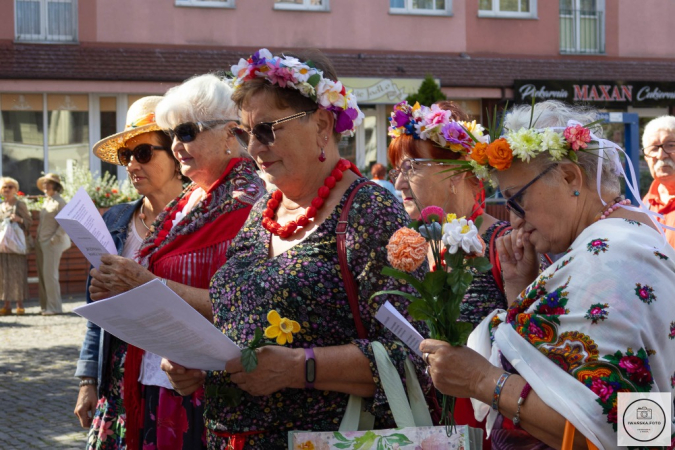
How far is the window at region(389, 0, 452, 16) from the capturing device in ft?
73.7

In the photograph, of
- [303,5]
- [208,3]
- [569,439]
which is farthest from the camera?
[303,5]

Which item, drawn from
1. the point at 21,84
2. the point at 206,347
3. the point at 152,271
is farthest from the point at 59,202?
the point at 206,347

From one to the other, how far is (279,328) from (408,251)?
20.7 inches

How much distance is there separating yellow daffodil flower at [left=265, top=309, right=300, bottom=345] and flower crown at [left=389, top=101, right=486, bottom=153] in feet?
5.02

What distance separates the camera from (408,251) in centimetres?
239

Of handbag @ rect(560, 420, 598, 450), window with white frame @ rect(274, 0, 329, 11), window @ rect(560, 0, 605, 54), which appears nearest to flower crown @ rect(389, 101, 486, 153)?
handbag @ rect(560, 420, 598, 450)

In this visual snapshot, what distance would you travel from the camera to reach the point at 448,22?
75.3 feet

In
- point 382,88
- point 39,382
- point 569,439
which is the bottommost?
point 39,382

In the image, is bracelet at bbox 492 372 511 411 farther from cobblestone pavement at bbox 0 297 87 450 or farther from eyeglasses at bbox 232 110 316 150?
cobblestone pavement at bbox 0 297 87 450

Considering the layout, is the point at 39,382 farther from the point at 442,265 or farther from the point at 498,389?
the point at 498,389

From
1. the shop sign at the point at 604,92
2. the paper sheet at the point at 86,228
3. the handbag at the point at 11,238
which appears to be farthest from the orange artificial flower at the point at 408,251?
the shop sign at the point at 604,92

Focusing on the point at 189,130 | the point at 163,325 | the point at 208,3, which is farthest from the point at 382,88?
the point at 163,325

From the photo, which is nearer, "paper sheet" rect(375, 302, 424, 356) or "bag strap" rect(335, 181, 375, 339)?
Result: "paper sheet" rect(375, 302, 424, 356)

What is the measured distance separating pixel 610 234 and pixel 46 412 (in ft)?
22.4
